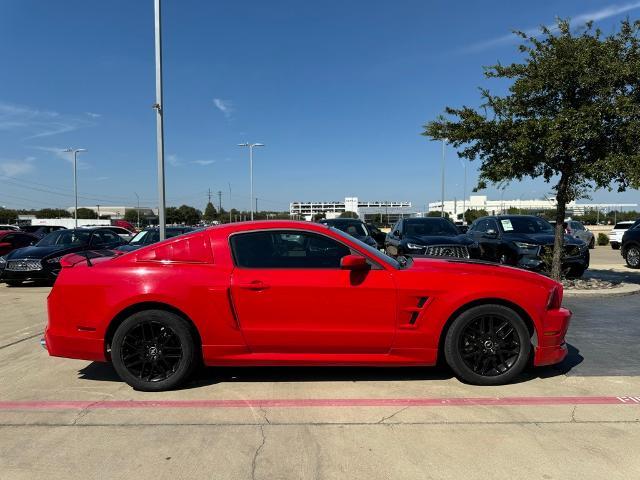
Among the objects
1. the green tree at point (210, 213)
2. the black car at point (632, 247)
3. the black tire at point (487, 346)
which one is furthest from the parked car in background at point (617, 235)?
the green tree at point (210, 213)

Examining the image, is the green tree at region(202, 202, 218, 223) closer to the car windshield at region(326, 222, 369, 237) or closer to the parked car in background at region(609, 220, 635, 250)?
the parked car in background at region(609, 220, 635, 250)

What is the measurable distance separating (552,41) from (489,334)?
757cm

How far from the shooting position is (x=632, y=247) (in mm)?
14570

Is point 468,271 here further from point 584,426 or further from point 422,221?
point 422,221

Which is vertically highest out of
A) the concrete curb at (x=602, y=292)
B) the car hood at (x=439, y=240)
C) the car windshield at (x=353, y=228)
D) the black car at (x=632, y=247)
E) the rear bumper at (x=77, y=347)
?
the car windshield at (x=353, y=228)

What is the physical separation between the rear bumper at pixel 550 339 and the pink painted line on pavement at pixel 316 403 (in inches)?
15.8

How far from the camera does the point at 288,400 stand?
13.8 ft

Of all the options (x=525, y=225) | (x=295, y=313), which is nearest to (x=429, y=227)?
(x=525, y=225)

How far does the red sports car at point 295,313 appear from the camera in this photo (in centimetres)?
439

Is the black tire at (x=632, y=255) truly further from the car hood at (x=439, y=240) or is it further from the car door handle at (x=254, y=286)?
the car door handle at (x=254, y=286)

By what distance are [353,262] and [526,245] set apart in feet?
26.3

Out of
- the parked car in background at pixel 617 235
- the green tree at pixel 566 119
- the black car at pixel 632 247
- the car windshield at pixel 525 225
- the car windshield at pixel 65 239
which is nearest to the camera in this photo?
the green tree at pixel 566 119

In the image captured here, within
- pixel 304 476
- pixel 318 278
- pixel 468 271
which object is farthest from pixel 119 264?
pixel 468 271

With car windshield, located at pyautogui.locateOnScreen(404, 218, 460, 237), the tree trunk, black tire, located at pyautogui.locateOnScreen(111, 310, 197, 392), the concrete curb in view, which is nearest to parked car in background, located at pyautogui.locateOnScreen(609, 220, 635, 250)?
car windshield, located at pyautogui.locateOnScreen(404, 218, 460, 237)
